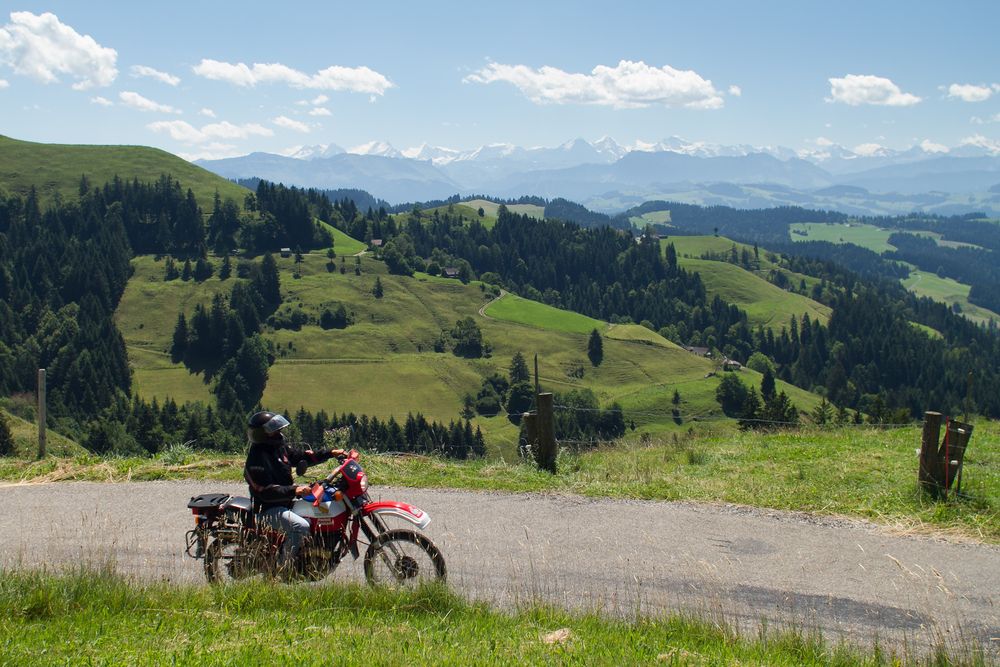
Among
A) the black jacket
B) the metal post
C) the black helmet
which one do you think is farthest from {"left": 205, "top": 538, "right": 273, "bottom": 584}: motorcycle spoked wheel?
the metal post

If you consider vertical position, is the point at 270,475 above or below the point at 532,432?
above

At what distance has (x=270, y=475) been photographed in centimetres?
981

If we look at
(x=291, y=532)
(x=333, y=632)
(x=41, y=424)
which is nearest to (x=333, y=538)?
(x=291, y=532)

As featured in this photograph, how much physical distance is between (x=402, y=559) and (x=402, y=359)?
15736 cm

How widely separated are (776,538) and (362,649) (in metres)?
7.56

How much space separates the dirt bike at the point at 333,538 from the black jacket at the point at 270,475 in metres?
0.20

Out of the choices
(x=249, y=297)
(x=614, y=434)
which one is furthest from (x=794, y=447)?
(x=249, y=297)

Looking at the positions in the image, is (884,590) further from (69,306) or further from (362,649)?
(69,306)

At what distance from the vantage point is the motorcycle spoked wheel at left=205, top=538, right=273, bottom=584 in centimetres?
951

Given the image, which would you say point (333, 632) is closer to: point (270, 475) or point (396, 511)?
point (396, 511)

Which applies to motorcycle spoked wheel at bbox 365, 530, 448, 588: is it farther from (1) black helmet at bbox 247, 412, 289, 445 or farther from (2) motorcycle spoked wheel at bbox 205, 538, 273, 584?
(1) black helmet at bbox 247, 412, 289, 445

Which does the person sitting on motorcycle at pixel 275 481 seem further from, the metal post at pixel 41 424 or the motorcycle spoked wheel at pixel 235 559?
the metal post at pixel 41 424

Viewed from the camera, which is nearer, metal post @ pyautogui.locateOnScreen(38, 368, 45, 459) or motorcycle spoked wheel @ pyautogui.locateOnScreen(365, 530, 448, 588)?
motorcycle spoked wheel @ pyautogui.locateOnScreen(365, 530, 448, 588)

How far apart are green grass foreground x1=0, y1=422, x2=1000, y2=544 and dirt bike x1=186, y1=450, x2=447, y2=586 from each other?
5.49 metres
